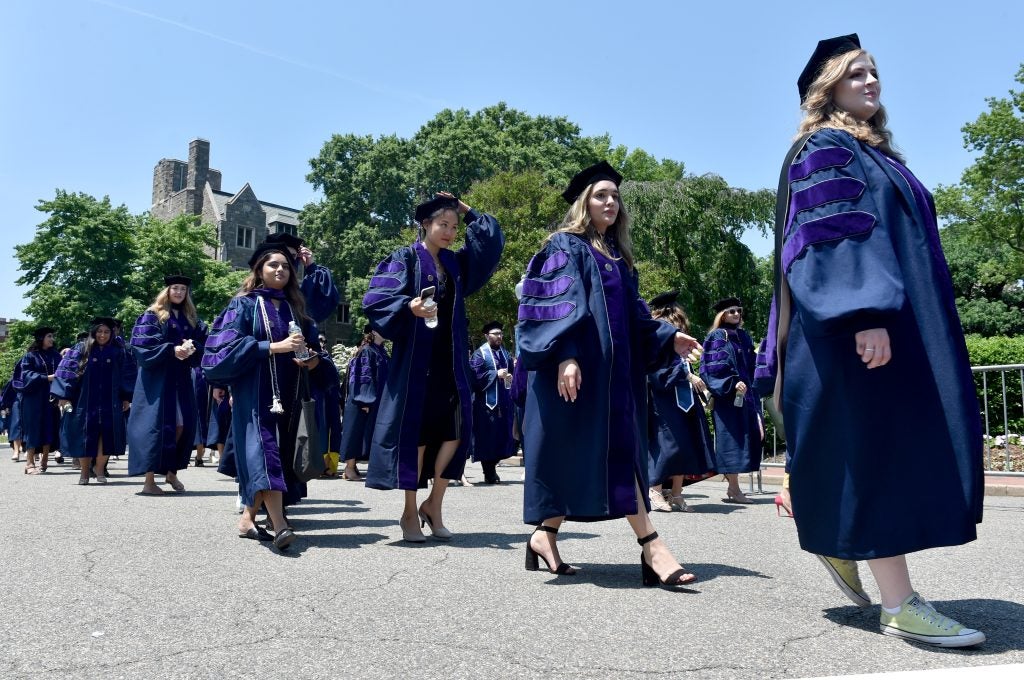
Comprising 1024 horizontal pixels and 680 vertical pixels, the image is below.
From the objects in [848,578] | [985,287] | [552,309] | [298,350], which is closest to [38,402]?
[298,350]

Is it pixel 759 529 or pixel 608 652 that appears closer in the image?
pixel 608 652

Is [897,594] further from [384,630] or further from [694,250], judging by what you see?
[694,250]

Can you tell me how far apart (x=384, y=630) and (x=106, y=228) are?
44.8 m

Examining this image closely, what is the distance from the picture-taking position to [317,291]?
263 inches

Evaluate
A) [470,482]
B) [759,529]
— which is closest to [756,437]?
[759,529]

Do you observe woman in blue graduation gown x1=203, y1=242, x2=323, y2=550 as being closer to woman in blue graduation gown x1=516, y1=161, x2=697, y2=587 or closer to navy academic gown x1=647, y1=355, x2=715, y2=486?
woman in blue graduation gown x1=516, y1=161, x2=697, y2=587

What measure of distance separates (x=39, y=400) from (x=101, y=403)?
14.0ft

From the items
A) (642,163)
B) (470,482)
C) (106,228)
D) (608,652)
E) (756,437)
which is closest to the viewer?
(608,652)

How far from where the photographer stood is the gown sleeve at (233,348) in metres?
5.66

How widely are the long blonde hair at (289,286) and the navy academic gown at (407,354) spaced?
1.89 ft

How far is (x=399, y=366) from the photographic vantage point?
5.82 meters

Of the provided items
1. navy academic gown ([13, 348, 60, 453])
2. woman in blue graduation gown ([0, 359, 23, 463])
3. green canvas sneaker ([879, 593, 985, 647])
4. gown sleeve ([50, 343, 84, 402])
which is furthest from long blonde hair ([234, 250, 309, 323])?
woman in blue graduation gown ([0, 359, 23, 463])

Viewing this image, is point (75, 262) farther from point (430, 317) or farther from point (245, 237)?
point (430, 317)

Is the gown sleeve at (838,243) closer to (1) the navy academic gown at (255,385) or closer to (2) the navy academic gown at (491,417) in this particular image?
(1) the navy academic gown at (255,385)
